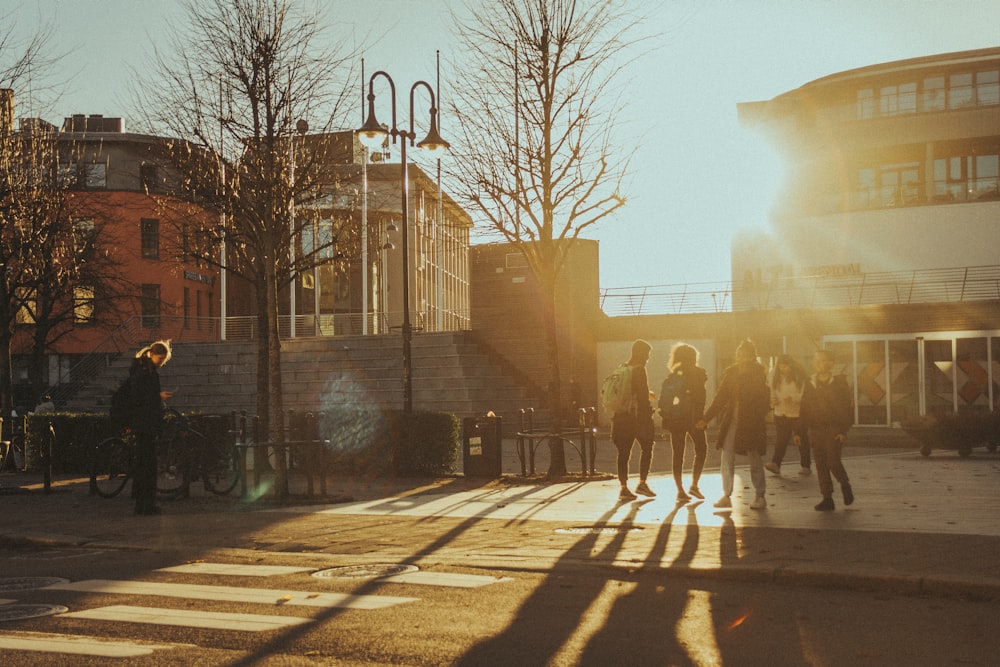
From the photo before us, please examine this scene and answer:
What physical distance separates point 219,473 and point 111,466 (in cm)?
135

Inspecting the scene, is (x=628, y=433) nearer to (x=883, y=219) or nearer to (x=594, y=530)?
(x=594, y=530)

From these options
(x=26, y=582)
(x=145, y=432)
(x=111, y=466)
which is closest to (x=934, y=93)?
(x=111, y=466)

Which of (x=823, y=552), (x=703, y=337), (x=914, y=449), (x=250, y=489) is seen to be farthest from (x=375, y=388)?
(x=823, y=552)

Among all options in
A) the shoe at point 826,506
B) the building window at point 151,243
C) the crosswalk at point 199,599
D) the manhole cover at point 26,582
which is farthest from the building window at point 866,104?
the manhole cover at point 26,582

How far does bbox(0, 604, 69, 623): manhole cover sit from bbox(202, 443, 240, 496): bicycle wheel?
8.15m

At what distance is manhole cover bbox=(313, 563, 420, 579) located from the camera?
27.1 ft

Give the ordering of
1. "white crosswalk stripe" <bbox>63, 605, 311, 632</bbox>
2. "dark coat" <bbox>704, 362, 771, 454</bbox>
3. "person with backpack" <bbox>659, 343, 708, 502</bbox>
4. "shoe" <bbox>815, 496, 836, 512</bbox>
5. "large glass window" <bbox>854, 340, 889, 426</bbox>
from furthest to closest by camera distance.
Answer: "large glass window" <bbox>854, 340, 889, 426</bbox>, "person with backpack" <bbox>659, 343, 708, 502</bbox>, "dark coat" <bbox>704, 362, 771, 454</bbox>, "shoe" <bbox>815, 496, 836, 512</bbox>, "white crosswalk stripe" <bbox>63, 605, 311, 632</bbox>

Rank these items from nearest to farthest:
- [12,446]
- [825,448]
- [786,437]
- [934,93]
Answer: [825,448]
[786,437]
[12,446]
[934,93]

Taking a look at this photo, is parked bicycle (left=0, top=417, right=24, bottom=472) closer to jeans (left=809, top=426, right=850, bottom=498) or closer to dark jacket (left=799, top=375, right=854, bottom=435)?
dark jacket (left=799, top=375, right=854, bottom=435)

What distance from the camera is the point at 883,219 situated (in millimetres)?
46469

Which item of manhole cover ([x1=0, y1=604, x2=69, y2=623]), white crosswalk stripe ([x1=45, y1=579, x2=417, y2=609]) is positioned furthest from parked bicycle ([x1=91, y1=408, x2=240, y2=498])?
manhole cover ([x1=0, y1=604, x2=69, y2=623])

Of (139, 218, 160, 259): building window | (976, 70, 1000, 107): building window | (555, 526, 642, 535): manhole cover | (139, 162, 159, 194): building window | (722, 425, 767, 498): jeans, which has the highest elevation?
(976, 70, 1000, 107): building window

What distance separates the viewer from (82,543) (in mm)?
10766

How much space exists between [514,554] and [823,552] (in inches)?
90.5
